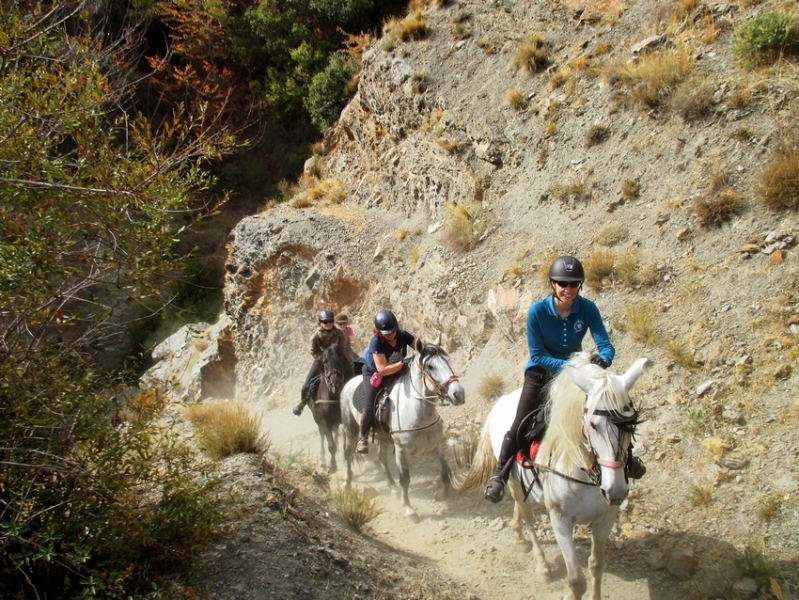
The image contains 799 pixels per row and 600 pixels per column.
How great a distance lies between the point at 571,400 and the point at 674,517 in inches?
102

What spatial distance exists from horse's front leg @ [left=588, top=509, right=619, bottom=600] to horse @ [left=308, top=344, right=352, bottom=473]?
5.16 metres

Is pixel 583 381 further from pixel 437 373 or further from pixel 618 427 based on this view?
pixel 437 373

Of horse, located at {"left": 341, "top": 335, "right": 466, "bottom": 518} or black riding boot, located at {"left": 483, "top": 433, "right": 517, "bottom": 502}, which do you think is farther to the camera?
horse, located at {"left": 341, "top": 335, "right": 466, "bottom": 518}

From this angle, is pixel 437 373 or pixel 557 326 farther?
pixel 437 373

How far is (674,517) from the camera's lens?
5.29 m

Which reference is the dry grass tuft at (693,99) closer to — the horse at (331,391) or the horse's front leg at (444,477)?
the horse's front leg at (444,477)

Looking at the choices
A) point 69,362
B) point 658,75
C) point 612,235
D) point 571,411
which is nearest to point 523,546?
point 571,411

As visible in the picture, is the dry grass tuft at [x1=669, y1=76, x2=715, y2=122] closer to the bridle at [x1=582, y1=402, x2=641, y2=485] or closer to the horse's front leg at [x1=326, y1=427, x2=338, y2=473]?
the bridle at [x1=582, y1=402, x2=641, y2=485]

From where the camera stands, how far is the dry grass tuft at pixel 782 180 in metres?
6.74

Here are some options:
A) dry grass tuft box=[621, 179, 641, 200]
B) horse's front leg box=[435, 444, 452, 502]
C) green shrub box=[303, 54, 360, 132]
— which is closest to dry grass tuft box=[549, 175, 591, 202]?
dry grass tuft box=[621, 179, 641, 200]

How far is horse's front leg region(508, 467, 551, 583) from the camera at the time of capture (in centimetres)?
510

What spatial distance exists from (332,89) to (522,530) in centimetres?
1761

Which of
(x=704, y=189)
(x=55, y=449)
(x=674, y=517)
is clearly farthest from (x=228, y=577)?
(x=704, y=189)

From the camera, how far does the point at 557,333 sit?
4.42 metres
